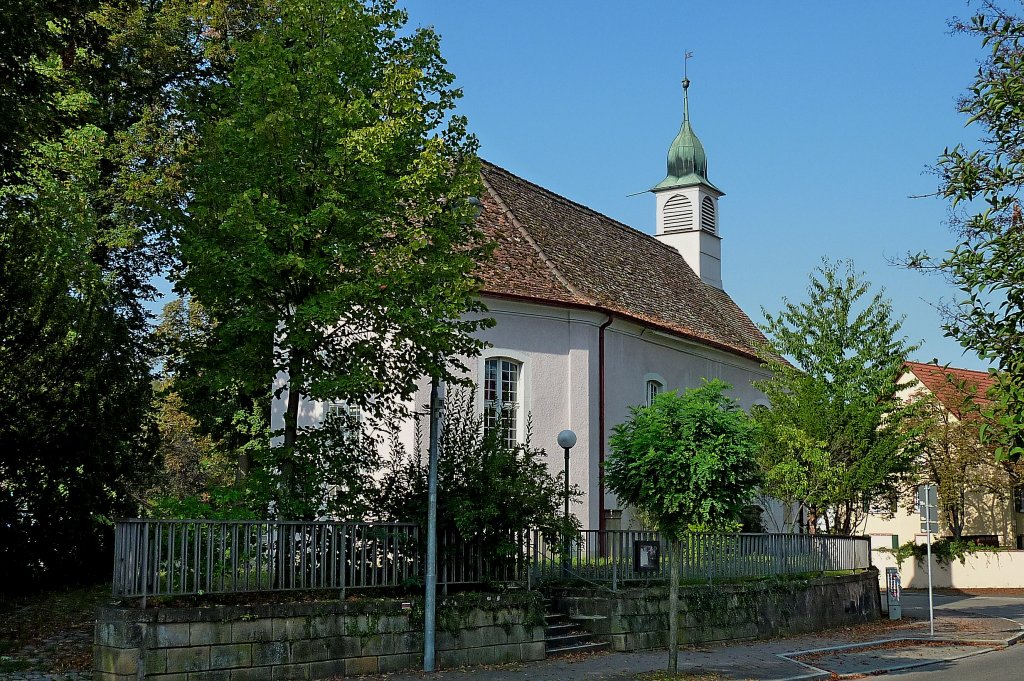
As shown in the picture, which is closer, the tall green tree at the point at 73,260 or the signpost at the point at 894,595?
the tall green tree at the point at 73,260

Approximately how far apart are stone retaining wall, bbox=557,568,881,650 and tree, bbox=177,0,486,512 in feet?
17.6

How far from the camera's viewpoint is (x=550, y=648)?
16594mm

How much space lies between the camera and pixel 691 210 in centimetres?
4119

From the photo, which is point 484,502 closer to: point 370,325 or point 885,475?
point 370,325

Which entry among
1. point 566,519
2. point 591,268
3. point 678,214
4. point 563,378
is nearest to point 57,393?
point 566,519

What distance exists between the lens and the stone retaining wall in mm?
17781

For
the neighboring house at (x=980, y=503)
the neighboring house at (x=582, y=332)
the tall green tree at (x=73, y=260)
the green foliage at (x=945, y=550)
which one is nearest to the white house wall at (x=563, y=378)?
the neighboring house at (x=582, y=332)

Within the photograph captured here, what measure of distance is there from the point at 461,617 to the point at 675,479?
3779 millimetres

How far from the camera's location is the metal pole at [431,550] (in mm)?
14375

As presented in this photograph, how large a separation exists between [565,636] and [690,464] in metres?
4.47

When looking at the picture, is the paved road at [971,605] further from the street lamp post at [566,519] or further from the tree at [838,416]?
the street lamp post at [566,519]

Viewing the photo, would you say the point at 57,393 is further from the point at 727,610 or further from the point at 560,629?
the point at 727,610

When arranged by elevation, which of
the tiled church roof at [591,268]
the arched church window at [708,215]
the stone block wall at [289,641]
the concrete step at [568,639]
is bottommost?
the concrete step at [568,639]

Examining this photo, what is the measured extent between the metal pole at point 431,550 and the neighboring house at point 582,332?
7.13 feet
